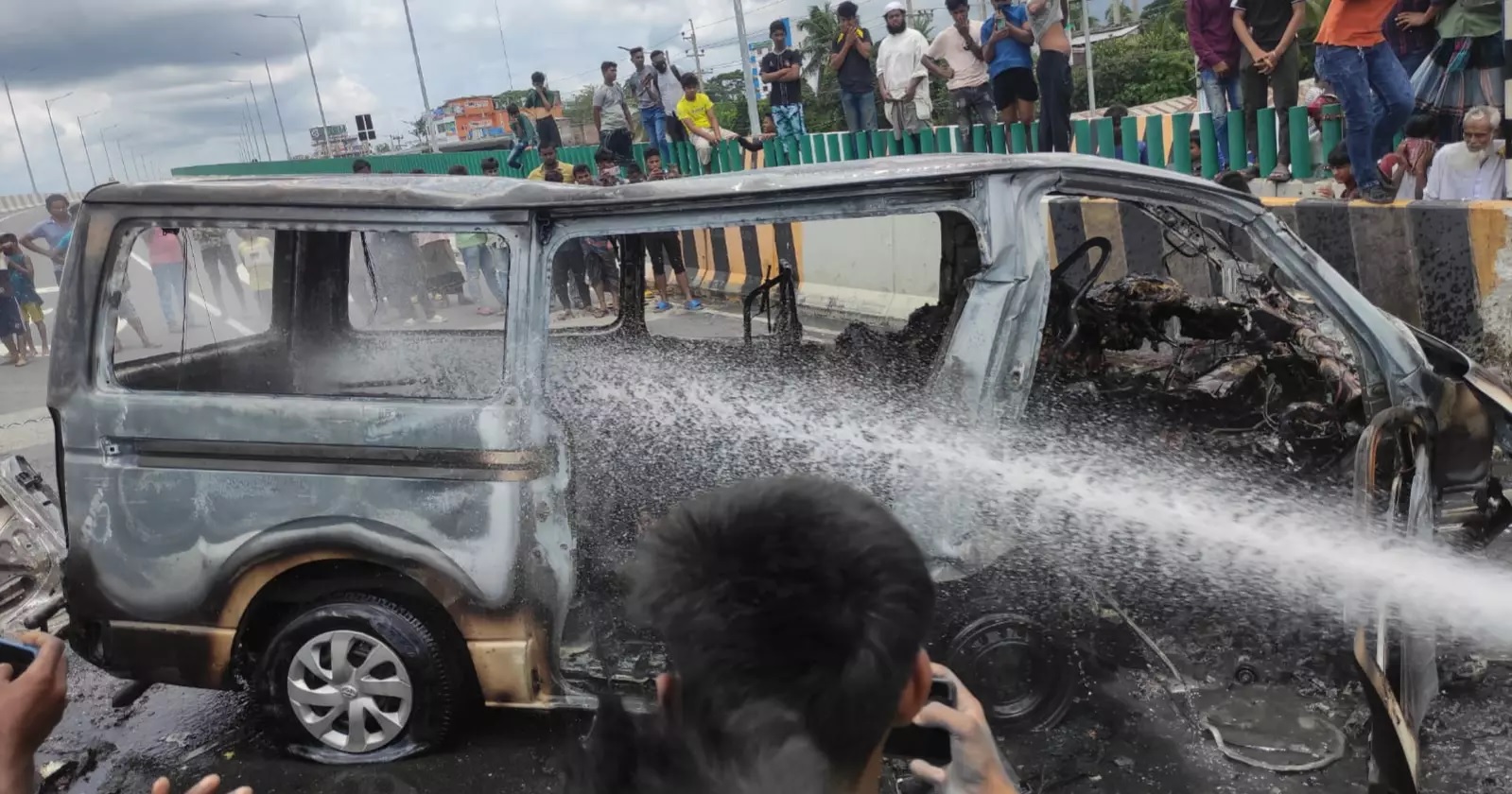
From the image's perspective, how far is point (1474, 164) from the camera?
667 cm

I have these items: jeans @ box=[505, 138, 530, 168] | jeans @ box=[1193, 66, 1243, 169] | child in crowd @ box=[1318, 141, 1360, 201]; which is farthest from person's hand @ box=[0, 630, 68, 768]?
jeans @ box=[505, 138, 530, 168]

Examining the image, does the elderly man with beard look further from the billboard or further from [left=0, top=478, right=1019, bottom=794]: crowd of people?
the billboard

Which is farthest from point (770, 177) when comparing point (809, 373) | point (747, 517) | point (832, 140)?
point (832, 140)

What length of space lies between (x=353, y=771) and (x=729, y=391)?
6.26ft

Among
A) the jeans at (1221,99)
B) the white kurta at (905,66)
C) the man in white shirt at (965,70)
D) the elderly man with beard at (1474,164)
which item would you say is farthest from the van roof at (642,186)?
the white kurta at (905,66)

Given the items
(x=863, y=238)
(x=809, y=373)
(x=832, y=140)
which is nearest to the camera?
(x=809, y=373)

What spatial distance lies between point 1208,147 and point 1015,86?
1823 mm

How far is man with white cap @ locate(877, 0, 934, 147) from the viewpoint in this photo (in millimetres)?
11234

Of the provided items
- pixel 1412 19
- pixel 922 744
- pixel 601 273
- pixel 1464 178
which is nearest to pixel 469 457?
pixel 601 273

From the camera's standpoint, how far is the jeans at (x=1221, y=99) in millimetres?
→ 8805

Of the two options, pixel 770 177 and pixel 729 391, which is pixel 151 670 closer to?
pixel 729 391

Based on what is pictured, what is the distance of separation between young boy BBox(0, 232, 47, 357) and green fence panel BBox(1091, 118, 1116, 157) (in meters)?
12.3

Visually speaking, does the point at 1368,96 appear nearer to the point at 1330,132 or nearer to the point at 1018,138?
the point at 1330,132

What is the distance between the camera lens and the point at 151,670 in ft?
11.5
